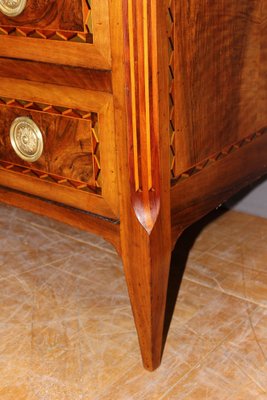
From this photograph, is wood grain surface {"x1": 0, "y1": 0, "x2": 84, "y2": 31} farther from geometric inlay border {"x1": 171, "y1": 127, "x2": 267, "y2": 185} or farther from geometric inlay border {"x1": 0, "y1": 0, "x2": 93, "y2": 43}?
geometric inlay border {"x1": 171, "y1": 127, "x2": 267, "y2": 185}

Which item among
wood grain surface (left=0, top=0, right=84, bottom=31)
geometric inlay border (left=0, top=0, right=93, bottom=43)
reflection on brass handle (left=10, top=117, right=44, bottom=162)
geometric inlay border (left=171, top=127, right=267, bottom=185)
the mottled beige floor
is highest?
wood grain surface (left=0, top=0, right=84, bottom=31)

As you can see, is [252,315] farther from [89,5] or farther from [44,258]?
[89,5]

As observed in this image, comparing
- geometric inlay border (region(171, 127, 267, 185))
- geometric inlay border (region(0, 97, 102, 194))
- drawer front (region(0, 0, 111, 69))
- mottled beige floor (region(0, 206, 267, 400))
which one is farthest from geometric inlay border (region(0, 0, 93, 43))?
mottled beige floor (region(0, 206, 267, 400))

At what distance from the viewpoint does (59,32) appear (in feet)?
3.08

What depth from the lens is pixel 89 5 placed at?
2.92ft

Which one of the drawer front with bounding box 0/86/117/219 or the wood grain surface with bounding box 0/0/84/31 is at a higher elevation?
the wood grain surface with bounding box 0/0/84/31

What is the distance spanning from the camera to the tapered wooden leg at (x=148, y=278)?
97 centimetres

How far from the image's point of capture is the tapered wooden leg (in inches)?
38.4

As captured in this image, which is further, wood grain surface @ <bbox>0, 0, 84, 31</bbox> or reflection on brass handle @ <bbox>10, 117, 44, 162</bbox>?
reflection on brass handle @ <bbox>10, 117, 44, 162</bbox>

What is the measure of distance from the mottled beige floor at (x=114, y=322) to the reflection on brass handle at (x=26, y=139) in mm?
350

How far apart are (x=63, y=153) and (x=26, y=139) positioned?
0.27 ft

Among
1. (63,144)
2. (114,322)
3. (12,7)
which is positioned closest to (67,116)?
(63,144)

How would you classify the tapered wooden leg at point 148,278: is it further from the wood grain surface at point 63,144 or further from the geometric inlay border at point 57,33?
the geometric inlay border at point 57,33

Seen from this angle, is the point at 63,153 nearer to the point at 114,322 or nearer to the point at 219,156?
the point at 219,156
